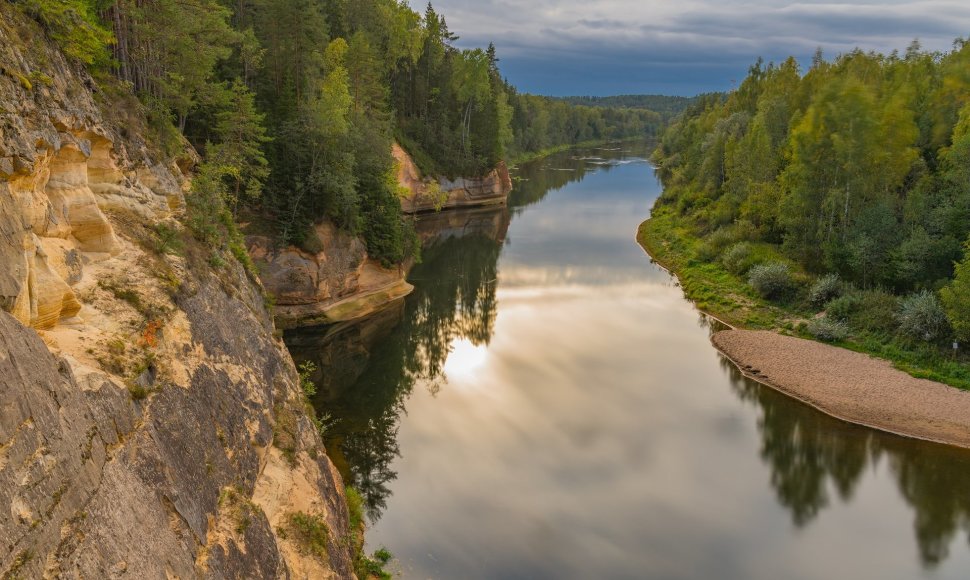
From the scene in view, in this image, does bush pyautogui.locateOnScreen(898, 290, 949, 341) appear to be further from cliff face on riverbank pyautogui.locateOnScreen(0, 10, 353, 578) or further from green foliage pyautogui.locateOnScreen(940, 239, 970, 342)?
cliff face on riverbank pyautogui.locateOnScreen(0, 10, 353, 578)

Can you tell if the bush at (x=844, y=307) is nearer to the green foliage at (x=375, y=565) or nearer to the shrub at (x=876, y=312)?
the shrub at (x=876, y=312)

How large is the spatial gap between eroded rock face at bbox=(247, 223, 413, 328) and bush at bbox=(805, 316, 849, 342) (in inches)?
884

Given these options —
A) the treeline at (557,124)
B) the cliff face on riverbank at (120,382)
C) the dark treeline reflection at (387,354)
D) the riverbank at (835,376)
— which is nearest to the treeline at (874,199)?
the riverbank at (835,376)

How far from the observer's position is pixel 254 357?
14.8 metres

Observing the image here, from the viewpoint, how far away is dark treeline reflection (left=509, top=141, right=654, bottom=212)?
78.7 metres

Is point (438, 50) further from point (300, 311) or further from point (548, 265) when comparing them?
point (300, 311)

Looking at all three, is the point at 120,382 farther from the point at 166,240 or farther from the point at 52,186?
the point at 166,240

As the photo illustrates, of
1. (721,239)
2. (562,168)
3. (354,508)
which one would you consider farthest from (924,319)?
(562,168)

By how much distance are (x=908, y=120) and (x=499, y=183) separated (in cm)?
4199

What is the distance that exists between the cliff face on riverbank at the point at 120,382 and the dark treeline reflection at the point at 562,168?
5540cm

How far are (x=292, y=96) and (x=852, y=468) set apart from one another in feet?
99.1

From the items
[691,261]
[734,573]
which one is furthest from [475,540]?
[691,261]

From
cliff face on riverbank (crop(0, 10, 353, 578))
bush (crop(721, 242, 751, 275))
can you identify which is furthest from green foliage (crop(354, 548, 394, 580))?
bush (crop(721, 242, 751, 275))

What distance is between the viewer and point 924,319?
28062 millimetres
